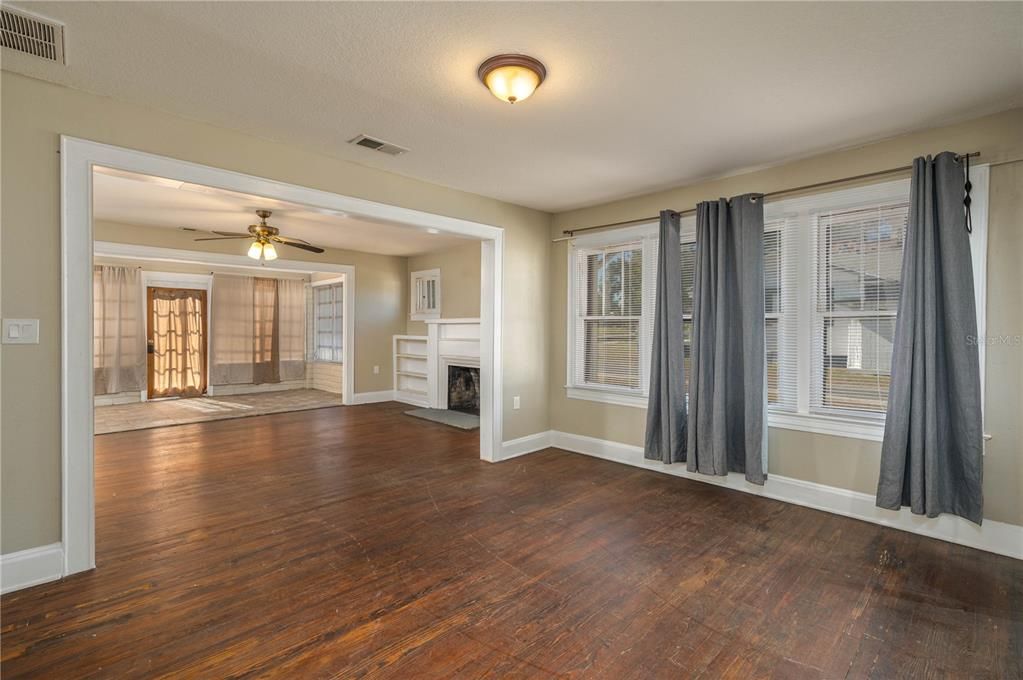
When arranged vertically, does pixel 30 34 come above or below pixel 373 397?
above

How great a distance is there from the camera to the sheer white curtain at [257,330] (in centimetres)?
838

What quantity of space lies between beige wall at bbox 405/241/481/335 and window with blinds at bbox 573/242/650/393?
2597 millimetres

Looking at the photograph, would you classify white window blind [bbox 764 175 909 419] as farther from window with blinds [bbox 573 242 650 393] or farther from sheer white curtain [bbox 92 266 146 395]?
sheer white curtain [bbox 92 266 146 395]

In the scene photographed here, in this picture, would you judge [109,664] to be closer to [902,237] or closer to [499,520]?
[499,520]

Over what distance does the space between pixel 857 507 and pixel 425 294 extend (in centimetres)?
677

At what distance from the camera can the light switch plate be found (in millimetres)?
2340

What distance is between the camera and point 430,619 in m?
2.12

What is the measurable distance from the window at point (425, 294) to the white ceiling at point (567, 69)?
4.78 m

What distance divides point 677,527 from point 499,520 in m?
1.21

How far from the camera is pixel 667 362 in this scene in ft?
13.4

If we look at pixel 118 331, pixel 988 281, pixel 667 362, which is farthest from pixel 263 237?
pixel 988 281

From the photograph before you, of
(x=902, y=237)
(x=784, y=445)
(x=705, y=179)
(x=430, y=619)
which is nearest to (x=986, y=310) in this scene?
(x=902, y=237)

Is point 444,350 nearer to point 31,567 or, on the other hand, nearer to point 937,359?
point 31,567

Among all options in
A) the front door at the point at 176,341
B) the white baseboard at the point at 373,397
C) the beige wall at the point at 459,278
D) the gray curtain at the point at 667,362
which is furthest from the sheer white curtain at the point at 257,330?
the gray curtain at the point at 667,362
